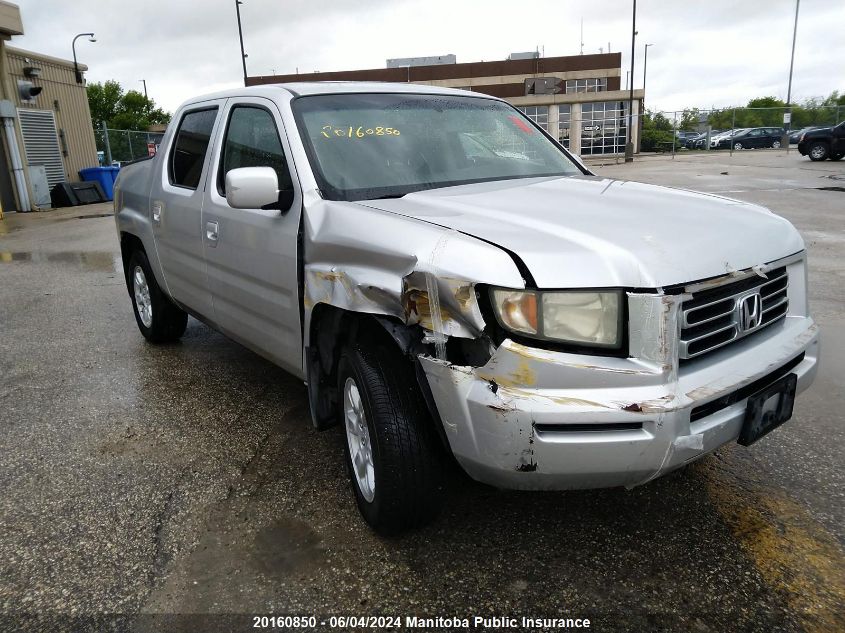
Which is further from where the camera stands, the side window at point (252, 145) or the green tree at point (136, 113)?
the green tree at point (136, 113)

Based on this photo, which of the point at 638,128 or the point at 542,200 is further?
the point at 638,128

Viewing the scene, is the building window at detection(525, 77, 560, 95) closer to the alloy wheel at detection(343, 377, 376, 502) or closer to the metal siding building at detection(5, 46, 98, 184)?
the metal siding building at detection(5, 46, 98, 184)

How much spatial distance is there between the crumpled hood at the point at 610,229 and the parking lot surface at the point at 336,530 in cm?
108

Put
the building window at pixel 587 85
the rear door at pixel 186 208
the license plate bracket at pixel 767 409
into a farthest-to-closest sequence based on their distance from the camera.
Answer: the building window at pixel 587 85, the rear door at pixel 186 208, the license plate bracket at pixel 767 409

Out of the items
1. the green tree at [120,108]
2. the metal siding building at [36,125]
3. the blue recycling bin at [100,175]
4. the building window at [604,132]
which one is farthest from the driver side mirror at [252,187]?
the green tree at [120,108]

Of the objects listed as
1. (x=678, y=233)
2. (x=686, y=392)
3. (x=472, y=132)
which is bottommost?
(x=686, y=392)

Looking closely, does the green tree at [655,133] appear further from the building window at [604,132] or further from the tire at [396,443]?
the tire at [396,443]

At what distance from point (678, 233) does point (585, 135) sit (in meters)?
49.0

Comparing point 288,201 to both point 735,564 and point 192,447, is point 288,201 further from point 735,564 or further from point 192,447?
point 735,564

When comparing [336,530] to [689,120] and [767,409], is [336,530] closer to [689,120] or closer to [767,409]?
[767,409]

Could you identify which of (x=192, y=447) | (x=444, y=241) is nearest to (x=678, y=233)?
(x=444, y=241)

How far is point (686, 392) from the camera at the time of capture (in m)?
2.19

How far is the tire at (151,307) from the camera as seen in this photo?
5.29m

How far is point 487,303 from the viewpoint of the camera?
2230 millimetres
